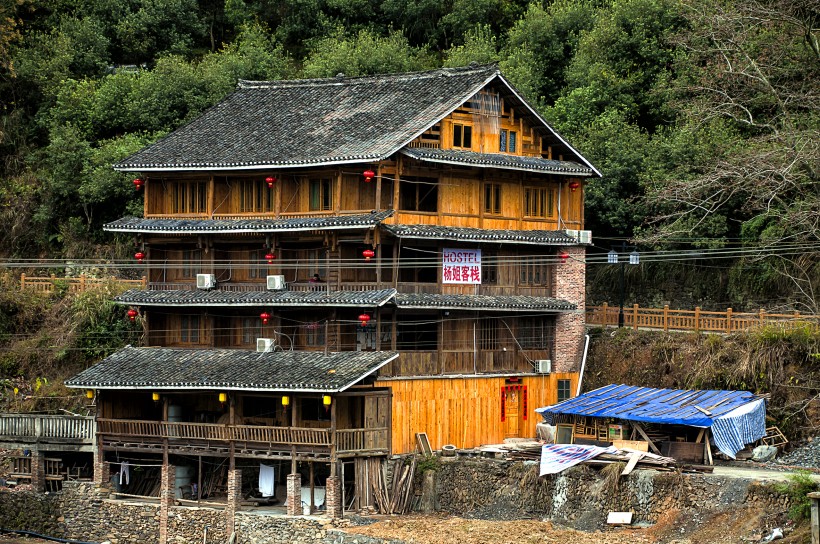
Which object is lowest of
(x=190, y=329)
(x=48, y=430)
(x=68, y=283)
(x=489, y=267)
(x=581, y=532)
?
(x=581, y=532)

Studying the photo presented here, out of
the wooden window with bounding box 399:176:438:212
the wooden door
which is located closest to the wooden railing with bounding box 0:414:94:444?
the wooden window with bounding box 399:176:438:212

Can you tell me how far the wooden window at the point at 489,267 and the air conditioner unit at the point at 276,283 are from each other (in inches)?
266

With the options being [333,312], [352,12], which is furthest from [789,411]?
[352,12]

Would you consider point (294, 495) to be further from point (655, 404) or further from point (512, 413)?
point (655, 404)

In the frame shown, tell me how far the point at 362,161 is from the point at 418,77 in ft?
21.9

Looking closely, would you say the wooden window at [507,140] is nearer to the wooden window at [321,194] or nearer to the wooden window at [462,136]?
the wooden window at [462,136]

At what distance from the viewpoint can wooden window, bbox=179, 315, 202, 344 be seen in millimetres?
56906

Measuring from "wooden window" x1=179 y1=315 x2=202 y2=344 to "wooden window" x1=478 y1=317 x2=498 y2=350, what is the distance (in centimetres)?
980

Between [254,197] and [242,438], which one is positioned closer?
[242,438]

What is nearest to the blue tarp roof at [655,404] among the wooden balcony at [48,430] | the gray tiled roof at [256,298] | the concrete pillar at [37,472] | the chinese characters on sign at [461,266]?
the chinese characters on sign at [461,266]

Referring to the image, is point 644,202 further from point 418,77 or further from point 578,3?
point 578,3

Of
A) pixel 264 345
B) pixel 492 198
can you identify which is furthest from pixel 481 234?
pixel 264 345

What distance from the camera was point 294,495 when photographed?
50156 mm

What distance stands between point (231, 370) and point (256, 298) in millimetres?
2744
